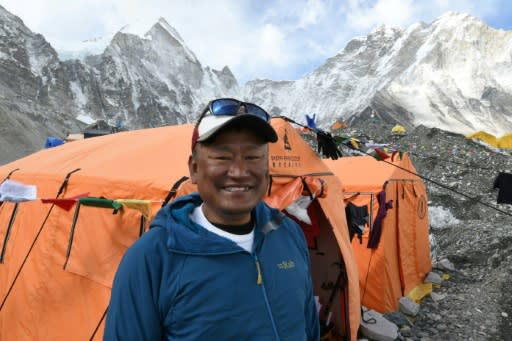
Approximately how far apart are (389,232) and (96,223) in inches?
215

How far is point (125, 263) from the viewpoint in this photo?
155 centimetres

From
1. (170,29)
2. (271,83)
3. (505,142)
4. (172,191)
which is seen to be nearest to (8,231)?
(172,191)

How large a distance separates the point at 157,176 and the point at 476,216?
48.5 feet

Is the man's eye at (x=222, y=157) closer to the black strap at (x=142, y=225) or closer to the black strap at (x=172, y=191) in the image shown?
the black strap at (x=172, y=191)

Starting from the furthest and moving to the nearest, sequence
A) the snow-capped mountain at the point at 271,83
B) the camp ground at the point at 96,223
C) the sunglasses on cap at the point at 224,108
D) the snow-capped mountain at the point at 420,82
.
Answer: the snow-capped mountain at the point at 420,82 < the snow-capped mountain at the point at 271,83 < the camp ground at the point at 96,223 < the sunglasses on cap at the point at 224,108

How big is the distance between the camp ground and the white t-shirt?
137 cm

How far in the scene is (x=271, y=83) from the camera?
13975 centimetres

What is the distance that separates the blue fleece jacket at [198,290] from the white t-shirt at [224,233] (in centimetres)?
4

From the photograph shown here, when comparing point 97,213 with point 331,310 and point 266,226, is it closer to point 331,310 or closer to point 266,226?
point 266,226

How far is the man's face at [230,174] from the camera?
173 cm

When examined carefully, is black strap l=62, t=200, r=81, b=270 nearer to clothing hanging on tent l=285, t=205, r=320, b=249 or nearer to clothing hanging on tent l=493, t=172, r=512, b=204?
clothing hanging on tent l=285, t=205, r=320, b=249

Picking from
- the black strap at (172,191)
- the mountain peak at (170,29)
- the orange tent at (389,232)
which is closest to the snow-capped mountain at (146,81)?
the mountain peak at (170,29)

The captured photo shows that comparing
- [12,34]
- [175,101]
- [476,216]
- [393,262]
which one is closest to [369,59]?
[175,101]

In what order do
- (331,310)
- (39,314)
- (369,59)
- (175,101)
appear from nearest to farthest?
(39,314) < (331,310) < (175,101) < (369,59)
